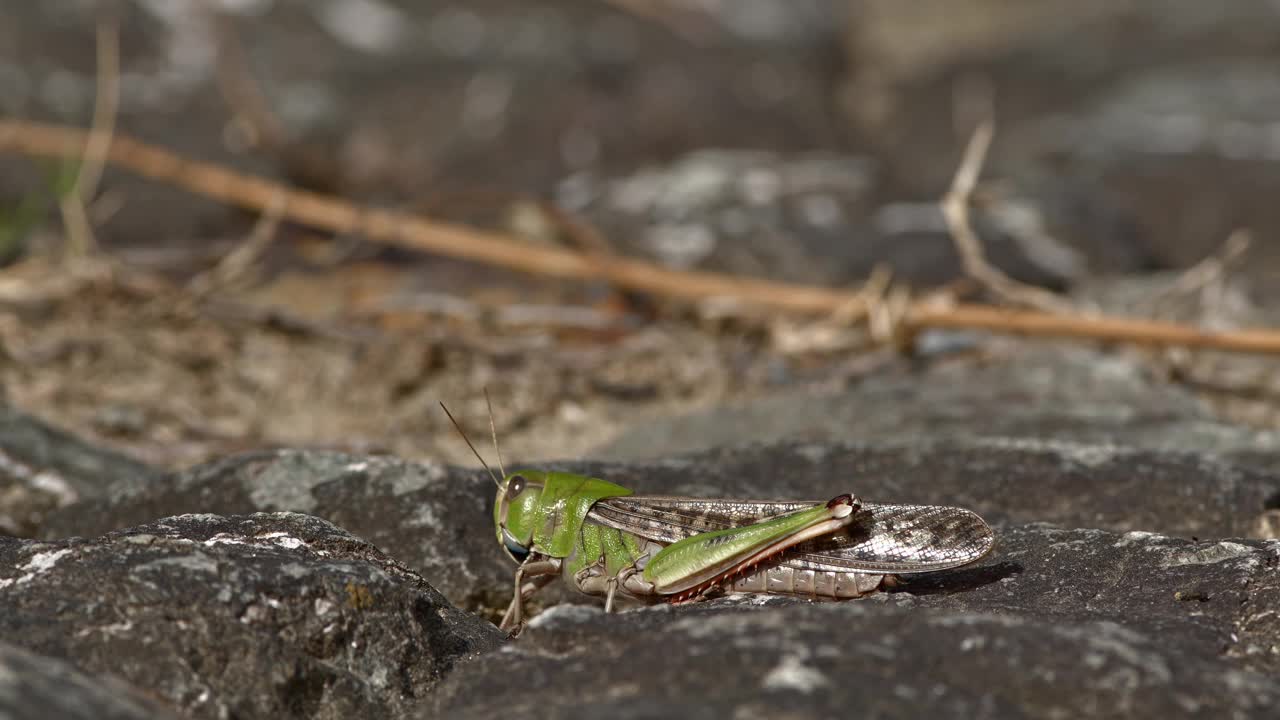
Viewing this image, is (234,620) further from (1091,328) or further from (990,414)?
(1091,328)

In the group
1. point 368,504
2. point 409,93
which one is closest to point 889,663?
point 368,504

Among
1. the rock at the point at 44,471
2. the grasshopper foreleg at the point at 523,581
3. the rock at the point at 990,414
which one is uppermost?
the rock at the point at 44,471

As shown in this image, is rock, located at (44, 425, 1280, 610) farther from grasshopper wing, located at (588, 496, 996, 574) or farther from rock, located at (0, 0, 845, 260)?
rock, located at (0, 0, 845, 260)

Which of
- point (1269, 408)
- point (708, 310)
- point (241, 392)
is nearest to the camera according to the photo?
point (1269, 408)

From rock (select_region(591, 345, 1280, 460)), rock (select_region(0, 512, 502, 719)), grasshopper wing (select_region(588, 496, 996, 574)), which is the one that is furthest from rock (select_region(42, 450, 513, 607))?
rock (select_region(591, 345, 1280, 460))

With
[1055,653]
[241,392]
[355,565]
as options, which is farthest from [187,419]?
[1055,653]

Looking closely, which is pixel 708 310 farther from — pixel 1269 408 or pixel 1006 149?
pixel 1006 149

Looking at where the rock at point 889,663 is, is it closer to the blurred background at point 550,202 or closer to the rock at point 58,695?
the rock at point 58,695

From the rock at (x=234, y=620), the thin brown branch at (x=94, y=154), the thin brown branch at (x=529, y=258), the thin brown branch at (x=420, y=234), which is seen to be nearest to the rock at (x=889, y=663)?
the rock at (x=234, y=620)
